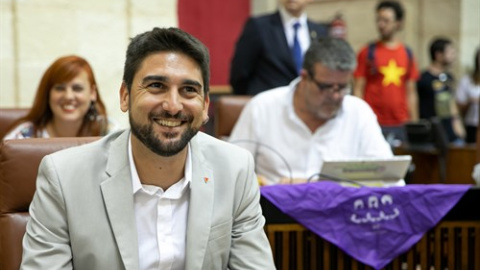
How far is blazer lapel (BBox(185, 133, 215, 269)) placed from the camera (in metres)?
2.24

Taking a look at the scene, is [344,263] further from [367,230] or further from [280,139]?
[280,139]

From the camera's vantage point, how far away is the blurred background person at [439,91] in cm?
761

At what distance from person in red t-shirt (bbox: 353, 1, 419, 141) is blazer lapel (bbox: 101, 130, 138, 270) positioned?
178 inches

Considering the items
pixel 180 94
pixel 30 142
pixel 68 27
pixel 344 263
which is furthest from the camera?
pixel 68 27

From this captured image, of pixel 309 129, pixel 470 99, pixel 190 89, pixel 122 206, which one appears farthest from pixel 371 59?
pixel 122 206

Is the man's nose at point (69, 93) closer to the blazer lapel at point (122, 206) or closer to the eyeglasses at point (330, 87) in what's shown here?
the eyeglasses at point (330, 87)

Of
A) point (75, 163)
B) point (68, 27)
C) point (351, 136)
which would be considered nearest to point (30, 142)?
point (75, 163)

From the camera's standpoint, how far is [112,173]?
2246 millimetres

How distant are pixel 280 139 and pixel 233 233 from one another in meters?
1.61

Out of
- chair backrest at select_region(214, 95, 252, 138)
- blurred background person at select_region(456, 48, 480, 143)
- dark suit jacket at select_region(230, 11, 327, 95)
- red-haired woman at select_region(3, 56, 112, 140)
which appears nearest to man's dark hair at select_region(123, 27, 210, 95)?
red-haired woman at select_region(3, 56, 112, 140)

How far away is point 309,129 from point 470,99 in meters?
4.51

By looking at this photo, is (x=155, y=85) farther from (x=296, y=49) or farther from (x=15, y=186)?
(x=296, y=49)

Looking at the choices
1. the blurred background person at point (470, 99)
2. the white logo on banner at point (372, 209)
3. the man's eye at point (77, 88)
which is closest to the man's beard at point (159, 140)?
the white logo on banner at point (372, 209)

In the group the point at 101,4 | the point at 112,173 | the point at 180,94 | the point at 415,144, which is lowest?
the point at 415,144
